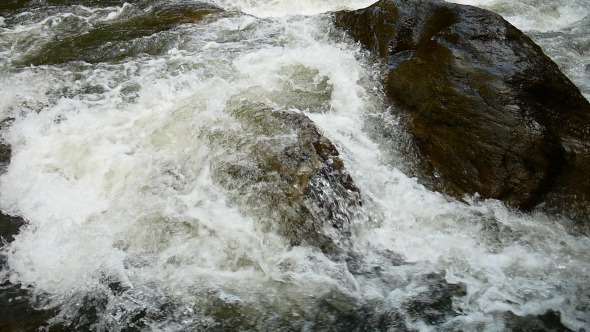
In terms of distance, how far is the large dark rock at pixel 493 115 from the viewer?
13.7 ft

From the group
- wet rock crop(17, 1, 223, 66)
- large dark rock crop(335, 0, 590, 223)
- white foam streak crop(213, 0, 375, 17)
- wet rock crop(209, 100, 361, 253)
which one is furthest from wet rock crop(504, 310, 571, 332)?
white foam streak crop(213, 0, 375, 17)

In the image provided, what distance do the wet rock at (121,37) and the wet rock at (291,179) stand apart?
2878 millimetres

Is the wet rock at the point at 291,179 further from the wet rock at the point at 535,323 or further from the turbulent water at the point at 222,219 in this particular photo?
the wet rock at the point at 535,323

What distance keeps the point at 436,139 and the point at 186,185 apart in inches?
108

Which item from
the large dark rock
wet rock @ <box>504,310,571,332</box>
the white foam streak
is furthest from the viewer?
the white foam streak

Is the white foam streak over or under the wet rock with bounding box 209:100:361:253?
over

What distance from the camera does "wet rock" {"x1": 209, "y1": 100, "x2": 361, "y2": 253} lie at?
3.88 m

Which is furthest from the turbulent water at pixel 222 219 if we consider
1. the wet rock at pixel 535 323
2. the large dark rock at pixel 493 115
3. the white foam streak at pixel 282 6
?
the white foam streak at pixel 282 6

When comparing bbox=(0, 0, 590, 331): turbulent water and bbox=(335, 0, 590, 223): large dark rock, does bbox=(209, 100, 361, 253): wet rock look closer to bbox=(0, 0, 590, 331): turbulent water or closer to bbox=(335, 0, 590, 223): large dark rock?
bbox=(0, 0, 590, 331): turbulent water

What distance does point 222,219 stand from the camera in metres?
4.02

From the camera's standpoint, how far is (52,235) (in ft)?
12.9

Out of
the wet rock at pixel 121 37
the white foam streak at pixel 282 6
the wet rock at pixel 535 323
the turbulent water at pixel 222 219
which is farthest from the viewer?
the white foam streak at pixel 282 6

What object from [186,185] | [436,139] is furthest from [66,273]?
[436,139]

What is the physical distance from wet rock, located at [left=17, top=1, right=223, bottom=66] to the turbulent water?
0.16ft
